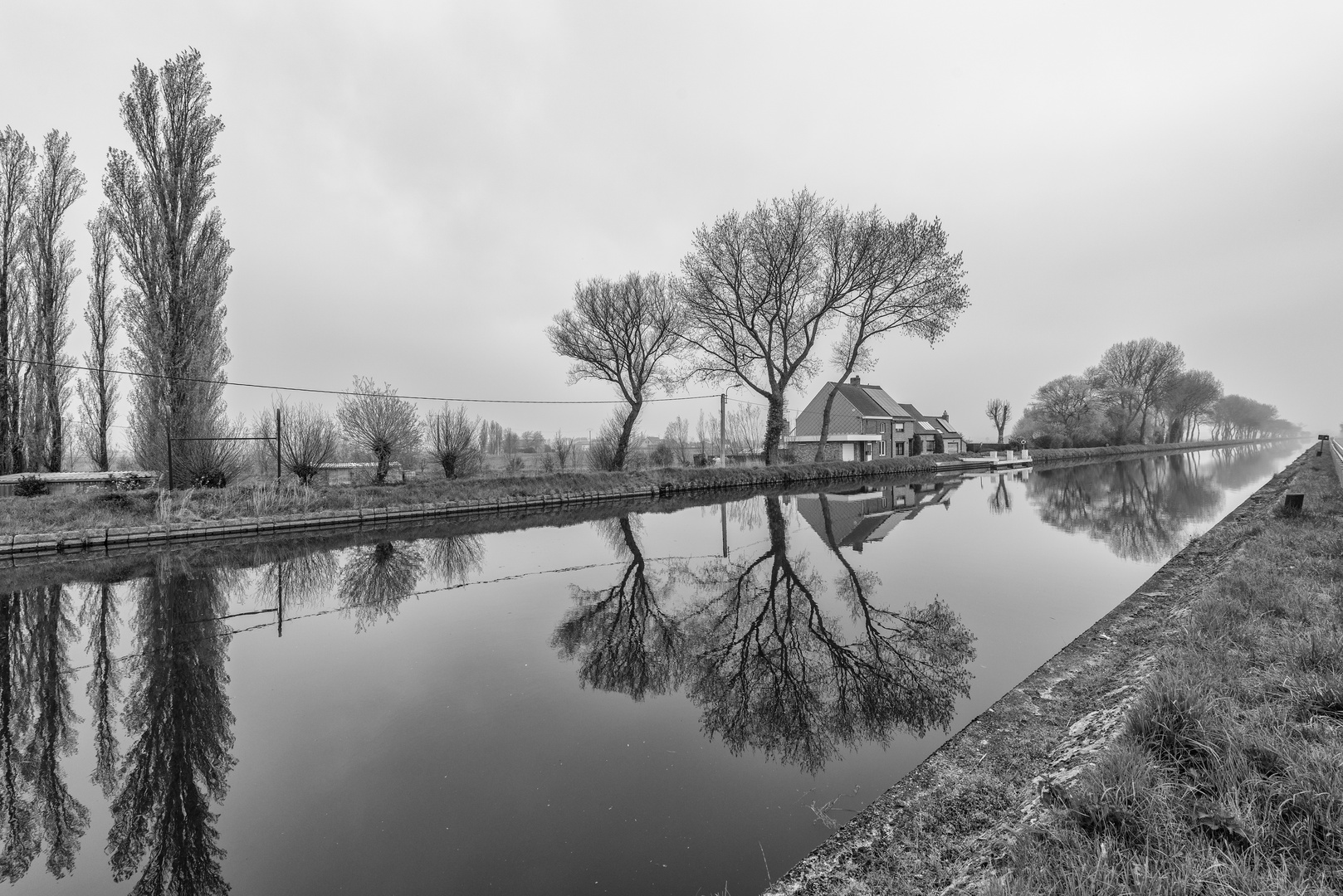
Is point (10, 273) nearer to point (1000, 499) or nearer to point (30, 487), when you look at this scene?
point (30, 487)

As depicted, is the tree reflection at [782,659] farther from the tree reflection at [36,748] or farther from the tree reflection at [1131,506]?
the tree reflection at [1131,506]

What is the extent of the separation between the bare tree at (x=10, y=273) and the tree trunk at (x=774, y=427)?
85.9 feet

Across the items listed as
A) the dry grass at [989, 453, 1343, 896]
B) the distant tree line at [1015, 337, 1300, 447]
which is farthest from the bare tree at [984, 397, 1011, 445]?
the dry grass at [989, 453, 1343, 896]

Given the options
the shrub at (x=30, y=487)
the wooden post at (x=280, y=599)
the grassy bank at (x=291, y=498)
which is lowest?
the wooden post at (x=280, y=599)

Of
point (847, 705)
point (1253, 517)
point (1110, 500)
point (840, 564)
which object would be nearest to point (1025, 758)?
point (847, 705)

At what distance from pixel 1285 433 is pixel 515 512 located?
18366cm

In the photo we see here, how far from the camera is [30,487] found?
13.1m

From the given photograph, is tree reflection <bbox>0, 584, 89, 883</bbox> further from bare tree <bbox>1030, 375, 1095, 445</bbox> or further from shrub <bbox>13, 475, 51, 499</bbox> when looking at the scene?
bare tree <bbox>1030, 375, 1095, 445</bbox>

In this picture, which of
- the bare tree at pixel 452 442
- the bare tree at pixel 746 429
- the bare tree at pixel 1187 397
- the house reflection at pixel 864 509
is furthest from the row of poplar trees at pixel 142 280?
the bare tree at pixel 1187 397

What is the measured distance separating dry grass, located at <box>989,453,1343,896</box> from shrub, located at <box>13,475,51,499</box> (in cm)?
2030

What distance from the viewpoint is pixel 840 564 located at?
7801 mm

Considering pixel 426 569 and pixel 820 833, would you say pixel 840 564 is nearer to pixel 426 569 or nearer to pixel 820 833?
pixel 820 833

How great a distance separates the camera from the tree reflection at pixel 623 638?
419cm

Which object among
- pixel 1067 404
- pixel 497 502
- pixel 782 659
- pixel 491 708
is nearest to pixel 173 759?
pixel 491 708
